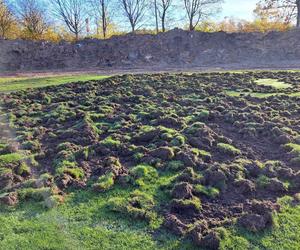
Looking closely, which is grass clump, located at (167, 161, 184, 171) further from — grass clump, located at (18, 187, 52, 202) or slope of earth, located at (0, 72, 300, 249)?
grass clump, located at (18, 187, 52, 202)

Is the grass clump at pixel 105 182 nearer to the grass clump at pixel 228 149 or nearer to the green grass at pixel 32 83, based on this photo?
the grass clump at pixel 228 149

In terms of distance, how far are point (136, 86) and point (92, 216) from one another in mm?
10301

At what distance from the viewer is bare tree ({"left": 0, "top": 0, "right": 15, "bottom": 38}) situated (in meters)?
45.3

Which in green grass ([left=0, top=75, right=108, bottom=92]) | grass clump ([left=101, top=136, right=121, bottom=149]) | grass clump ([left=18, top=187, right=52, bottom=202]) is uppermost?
green grass ([left=0, top=75, right=108, bottom=92])

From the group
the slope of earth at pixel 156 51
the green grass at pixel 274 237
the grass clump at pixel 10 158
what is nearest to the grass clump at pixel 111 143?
the grass clump at pixel 10 158

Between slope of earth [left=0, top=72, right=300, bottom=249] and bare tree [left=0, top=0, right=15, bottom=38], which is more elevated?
bare tree [left=0, top=0, right=15, bottom=38]

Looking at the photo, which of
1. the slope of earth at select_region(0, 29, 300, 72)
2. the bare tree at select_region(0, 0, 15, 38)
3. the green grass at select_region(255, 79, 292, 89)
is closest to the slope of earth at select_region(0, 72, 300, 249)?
the green grass at select_region(255, 79, 292, 89)

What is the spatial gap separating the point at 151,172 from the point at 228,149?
174cm

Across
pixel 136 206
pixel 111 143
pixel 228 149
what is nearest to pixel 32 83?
pixel 111 143

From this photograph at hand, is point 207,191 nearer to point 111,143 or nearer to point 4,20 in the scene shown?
point 111,143

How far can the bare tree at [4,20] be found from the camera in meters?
45.3

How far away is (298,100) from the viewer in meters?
11.7

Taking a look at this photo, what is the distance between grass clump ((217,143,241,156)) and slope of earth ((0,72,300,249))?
0.02m

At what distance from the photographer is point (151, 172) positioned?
20.8 ft
